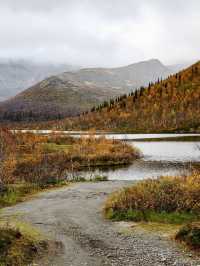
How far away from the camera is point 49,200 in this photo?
3691 centimetres

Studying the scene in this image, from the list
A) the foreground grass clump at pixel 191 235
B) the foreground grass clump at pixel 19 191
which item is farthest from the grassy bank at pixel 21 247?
the foreground grass clump at pixel 19 191

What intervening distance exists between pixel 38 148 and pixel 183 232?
72.2 m

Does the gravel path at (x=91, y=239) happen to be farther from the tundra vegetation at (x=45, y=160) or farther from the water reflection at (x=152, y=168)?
the water reflection at (x=152, y=168)

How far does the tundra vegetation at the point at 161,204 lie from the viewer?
25.5 meters

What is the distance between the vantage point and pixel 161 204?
1065 inches

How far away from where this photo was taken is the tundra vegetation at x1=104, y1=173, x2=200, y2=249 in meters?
25.5

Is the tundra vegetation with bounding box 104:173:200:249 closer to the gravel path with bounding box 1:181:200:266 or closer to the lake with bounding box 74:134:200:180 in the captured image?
the gravel path with bounding box 1:181:200:266

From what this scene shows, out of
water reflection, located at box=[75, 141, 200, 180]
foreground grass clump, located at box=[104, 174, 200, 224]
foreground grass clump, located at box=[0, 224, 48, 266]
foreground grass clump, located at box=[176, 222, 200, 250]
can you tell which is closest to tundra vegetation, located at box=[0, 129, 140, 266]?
foreground grass clump, located at box=[0, 224, 48, 266]

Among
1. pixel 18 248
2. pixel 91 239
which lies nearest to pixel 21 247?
pixel 18 248

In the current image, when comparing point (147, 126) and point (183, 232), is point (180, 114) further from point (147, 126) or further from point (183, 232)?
point (183, 232)

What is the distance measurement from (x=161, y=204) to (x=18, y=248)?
474 inches

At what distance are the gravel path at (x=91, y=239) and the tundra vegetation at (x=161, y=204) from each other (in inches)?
61.5

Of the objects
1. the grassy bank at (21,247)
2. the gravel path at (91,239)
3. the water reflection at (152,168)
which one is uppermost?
the grassy bank at (21,247)

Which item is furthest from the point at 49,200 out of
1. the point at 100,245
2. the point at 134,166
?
the point at 134,166
